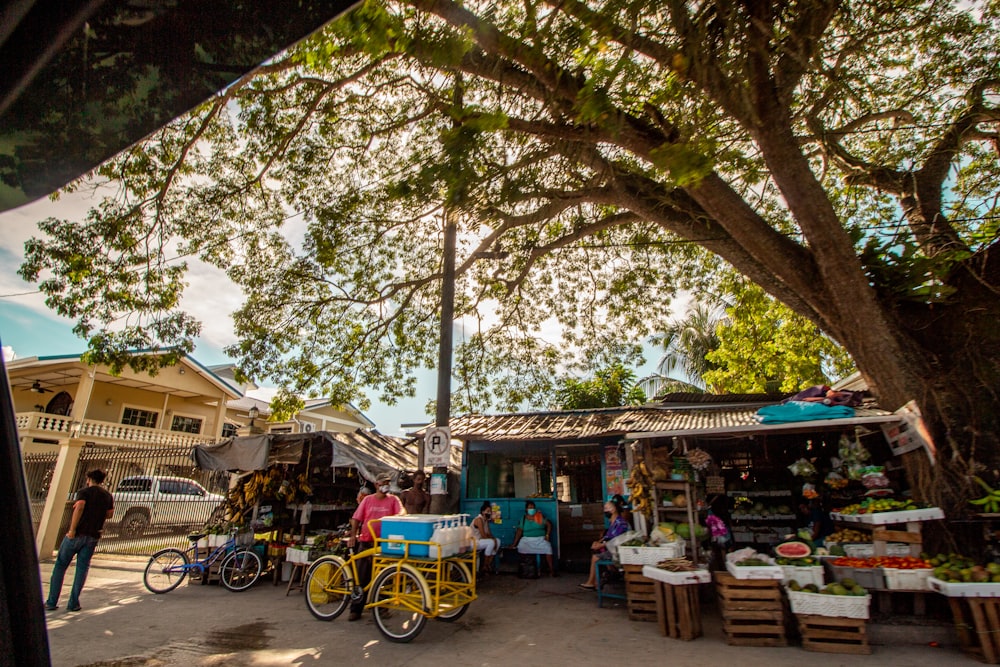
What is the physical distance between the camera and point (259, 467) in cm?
1016

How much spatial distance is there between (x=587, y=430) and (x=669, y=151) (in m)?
A: 6.75

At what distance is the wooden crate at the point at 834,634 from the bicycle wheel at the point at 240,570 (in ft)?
28.7

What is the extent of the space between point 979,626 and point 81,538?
1140cm

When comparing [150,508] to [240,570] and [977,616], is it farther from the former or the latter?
[977,616]

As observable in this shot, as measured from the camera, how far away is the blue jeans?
24.9 feet

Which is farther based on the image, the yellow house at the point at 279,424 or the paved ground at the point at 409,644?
the yellow house at the point at 279,424

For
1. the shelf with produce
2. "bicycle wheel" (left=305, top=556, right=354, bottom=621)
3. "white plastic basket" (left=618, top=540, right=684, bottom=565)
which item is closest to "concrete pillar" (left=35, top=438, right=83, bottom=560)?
"bicycle wheel" (left=305, top=556, right=354, bottom=621)

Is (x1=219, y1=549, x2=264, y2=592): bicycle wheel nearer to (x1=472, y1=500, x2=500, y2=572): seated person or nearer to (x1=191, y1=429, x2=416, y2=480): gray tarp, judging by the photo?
(x1=191, y1=429, x2=416, y2=480): gray tarp

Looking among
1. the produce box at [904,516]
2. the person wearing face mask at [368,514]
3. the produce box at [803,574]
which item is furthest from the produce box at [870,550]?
the person wearing face mask at [368,514]

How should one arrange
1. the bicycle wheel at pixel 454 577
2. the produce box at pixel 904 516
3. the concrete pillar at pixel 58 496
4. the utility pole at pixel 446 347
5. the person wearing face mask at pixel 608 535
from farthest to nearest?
the concrete pillar at pixel 58 496 < the person wearing face mask at pixel 608 535 < the utility pole at pixel 446 347 < the bicycle wheel at pixel 454 577 < the produce box at pixel 904 516

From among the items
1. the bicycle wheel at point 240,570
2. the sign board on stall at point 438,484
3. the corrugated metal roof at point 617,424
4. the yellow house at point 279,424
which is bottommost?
the bicycle wheel at point 240,570

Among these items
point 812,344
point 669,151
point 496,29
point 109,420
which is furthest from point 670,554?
point 109,420

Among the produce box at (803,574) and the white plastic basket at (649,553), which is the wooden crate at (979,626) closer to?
the produce box at (803,574)

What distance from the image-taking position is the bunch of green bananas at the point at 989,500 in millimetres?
6363
